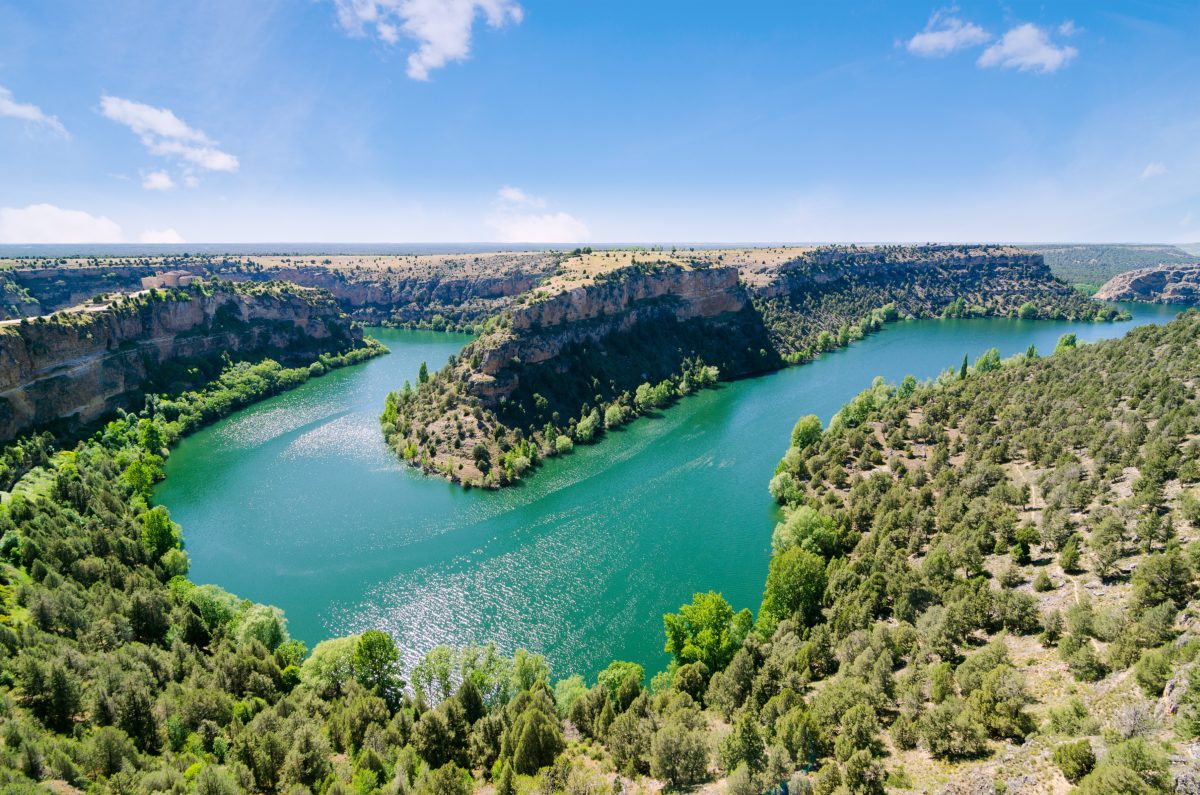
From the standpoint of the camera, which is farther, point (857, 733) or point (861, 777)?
point (857, 733)

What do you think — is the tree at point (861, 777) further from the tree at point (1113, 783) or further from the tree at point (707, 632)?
the tree at point (707, 632)

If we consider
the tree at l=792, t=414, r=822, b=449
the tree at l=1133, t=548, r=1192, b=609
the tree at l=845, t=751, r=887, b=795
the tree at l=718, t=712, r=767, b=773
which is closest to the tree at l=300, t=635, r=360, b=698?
the tree at l=718, t=712, r=767, b=773

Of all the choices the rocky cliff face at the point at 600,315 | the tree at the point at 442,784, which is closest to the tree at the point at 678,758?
the tree at the point at 442,784

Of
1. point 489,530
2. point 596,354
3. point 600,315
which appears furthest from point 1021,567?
point 600,315

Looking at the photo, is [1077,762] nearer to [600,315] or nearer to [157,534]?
[157,534]

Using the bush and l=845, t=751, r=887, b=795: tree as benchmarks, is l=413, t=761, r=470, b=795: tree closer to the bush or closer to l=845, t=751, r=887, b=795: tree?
l=845, t=751, r=887, b=795: tree

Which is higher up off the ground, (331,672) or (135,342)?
(135,342)

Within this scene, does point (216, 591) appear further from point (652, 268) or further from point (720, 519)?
point (652, 268)
